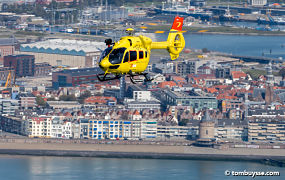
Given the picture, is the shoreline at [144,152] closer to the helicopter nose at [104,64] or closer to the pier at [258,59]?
the helicopter nose at [104,64]

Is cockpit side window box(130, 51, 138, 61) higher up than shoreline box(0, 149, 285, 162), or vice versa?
cockpit side window box(130, 51, 138, 61)

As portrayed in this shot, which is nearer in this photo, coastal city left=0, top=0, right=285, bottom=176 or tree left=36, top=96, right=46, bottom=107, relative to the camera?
coastal city left=0, top=0, right=285, bottom=176

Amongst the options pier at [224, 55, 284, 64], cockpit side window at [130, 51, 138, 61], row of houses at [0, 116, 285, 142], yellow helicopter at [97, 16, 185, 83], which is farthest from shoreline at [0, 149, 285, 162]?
pier at [224, 55, 284, 64]

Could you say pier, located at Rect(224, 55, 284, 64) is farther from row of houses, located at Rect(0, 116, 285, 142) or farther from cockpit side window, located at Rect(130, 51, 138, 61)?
cockpit side window, located at Rect(130, 51, 138, 61)

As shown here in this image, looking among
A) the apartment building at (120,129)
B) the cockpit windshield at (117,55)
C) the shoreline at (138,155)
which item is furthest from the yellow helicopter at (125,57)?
the apartment building at (120,129)

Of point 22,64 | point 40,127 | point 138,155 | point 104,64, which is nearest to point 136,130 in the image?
point 138,155

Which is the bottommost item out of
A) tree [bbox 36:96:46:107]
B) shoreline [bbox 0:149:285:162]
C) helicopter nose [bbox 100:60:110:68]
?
shoreline [bbox 0:149:285:162]

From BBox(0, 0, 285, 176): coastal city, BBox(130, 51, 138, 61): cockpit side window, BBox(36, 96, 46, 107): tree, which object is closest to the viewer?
BBox(130, 51, 138, 61): cockpit side window
